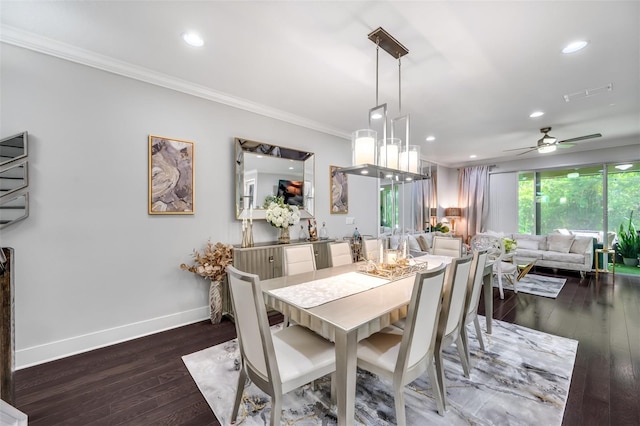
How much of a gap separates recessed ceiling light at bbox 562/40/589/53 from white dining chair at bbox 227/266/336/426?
3.13 meters

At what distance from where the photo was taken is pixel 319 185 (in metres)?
4.39

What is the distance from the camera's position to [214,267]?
2984 millimetres

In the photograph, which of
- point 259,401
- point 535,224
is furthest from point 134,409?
point 535,224

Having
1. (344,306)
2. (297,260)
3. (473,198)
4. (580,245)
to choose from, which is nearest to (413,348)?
(344,306)

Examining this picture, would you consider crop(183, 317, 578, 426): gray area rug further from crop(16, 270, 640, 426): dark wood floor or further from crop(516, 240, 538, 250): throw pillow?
crop(516, 240, 538, 250): throw pillow

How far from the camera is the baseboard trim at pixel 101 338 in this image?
88.8 inches

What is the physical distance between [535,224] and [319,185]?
5.96 m

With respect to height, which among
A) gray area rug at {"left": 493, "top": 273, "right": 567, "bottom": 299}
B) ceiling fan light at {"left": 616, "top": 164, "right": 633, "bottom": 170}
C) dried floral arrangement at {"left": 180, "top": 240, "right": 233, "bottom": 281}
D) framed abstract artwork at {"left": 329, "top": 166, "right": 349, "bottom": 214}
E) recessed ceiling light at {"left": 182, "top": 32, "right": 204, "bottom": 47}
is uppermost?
recessed ceiling light at {"left": 182, "top": 32, "right": 204, "bottom": 47}

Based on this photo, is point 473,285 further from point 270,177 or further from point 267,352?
point 270,177

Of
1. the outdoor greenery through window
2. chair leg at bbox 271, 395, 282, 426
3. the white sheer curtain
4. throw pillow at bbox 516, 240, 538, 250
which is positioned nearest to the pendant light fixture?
chair leg at bbox 271, 395, 282, 426

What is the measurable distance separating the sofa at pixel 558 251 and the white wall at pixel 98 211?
562 centimetres

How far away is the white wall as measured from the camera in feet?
7.40

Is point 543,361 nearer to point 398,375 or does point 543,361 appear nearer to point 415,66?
A: point 398,375

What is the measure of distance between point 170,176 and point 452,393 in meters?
3.27
